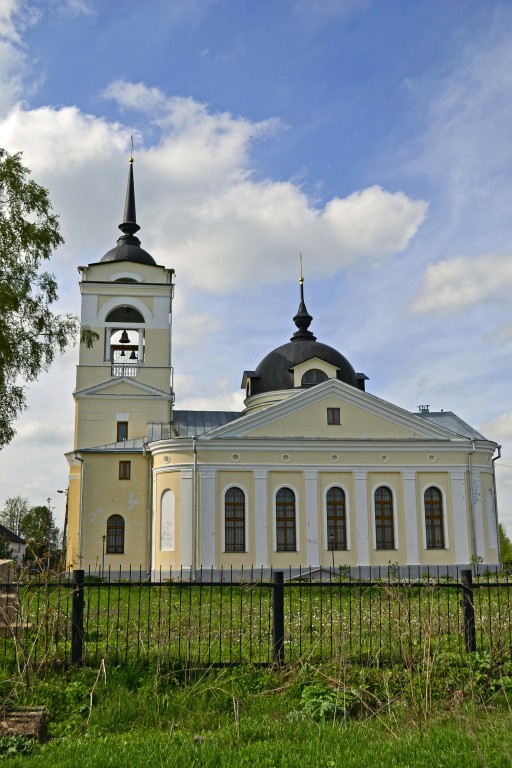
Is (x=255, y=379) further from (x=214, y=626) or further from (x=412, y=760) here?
(x=412, y=760)

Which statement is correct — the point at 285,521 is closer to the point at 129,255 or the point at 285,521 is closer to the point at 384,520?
the point at 384,520

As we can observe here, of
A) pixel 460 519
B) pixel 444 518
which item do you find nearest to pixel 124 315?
pixel 444 518

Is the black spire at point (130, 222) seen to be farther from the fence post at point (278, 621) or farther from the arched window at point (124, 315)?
the fence post at point (278, 621)

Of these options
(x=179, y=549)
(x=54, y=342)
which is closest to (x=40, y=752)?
(x=54, y=342)

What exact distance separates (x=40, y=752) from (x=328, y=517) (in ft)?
64.1

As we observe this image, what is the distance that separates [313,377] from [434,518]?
26.2 feet

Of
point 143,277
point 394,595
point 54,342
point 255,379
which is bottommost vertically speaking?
point 394,595

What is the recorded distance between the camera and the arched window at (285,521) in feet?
79.7

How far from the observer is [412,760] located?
520 centimetres

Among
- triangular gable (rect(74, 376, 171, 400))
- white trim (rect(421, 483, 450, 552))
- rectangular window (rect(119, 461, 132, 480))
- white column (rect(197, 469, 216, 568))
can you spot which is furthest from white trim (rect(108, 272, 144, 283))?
white trim (rect(421, 483, 450, 552))

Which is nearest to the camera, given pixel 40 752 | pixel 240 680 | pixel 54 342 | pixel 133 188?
pixel 40 752

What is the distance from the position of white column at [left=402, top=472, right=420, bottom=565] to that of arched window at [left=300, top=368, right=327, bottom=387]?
646 centimetres

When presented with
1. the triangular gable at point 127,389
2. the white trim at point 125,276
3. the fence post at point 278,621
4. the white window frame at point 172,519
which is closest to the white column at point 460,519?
the white window frame at point 172,519

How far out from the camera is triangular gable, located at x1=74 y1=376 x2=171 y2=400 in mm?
29219
